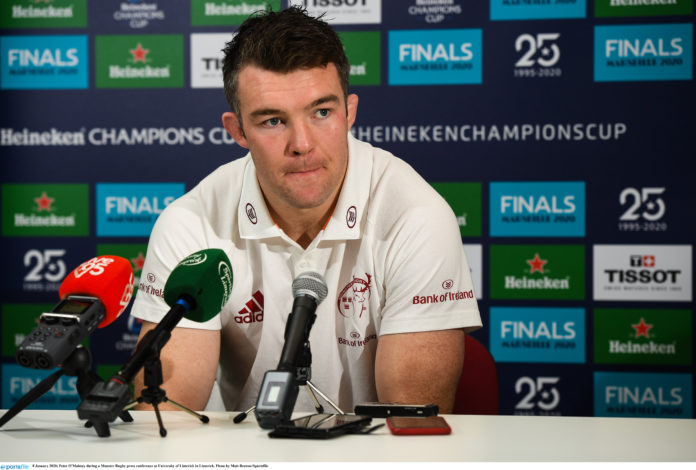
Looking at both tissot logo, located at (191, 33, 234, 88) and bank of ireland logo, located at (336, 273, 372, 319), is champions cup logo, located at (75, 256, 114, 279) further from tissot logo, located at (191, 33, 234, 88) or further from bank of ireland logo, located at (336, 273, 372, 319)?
tissot logo, located at (191, 33, 234, 88)

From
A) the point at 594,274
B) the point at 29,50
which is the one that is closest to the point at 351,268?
the point at 594,274

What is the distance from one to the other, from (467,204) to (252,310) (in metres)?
1.41

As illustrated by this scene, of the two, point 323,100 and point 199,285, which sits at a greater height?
point 323,100

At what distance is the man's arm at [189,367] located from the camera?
1.54 meters

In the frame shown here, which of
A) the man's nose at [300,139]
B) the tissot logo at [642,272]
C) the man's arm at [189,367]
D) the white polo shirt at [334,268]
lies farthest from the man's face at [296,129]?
the tissot logo at [642,272]

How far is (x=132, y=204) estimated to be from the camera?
9.86ft

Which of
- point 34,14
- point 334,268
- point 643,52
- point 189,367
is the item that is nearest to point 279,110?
point 334,268

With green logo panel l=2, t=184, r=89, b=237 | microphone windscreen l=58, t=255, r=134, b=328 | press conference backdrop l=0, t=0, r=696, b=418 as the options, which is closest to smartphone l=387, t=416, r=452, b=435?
microphone windscreen l=58, t=255, r=134, b=328

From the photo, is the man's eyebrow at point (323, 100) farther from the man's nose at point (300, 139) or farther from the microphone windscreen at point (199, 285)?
the microphone windscreen at point (199, 285)

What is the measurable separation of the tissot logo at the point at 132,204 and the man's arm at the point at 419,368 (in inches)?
65.7

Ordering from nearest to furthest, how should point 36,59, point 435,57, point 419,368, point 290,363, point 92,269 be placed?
point 290,363 < point 92,269 < point 419,368 < point 435,57 < point 36,59

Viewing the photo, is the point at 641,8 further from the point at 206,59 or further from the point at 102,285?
the point at 102,285

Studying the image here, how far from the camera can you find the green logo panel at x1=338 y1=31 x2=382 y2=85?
115 inches

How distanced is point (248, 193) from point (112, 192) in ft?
4.66
